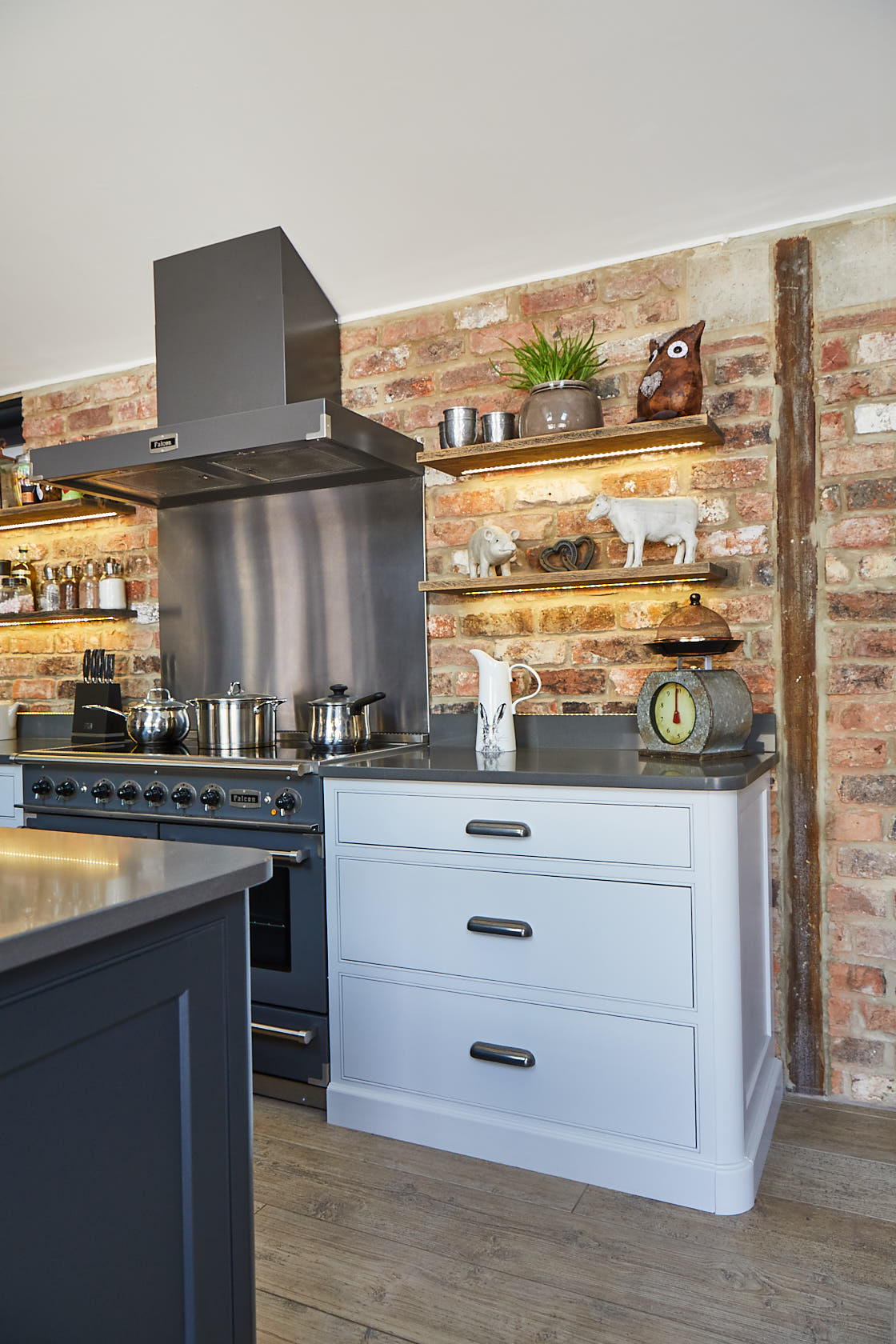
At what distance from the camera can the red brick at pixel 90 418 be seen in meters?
3.77

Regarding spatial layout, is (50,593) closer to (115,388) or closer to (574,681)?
(115,388)

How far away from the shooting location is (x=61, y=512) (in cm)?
367

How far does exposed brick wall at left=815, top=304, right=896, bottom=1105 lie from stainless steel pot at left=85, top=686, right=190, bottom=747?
205 cm

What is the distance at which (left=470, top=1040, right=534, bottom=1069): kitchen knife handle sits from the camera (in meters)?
2.15

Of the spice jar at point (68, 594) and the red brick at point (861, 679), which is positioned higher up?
the spice jar at point (68, 594)

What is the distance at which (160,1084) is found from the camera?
1082 millimetres

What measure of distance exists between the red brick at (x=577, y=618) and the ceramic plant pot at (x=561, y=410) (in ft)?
1.77

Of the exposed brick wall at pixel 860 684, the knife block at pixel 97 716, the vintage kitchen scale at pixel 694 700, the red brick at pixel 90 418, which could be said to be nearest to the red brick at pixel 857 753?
the exposed brick wall at pixel 860 684

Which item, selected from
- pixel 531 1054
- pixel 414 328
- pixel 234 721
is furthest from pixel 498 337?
pixel 531 1054

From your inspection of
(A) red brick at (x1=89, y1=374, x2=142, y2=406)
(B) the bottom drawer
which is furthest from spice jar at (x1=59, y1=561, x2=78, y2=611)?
(B) the bottom drawer

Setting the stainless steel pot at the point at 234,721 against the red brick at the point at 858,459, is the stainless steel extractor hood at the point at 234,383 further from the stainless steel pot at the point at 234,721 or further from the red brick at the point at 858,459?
the red brick at the point at 858,459

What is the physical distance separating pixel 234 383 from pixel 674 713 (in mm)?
1717

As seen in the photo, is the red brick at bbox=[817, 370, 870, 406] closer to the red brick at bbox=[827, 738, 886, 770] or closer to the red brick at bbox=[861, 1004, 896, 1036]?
the red brick at bbox=[827, 738, 886, 770]

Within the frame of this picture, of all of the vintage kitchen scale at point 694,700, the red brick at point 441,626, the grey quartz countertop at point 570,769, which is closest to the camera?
the grey quartz countertop at point 570,769
